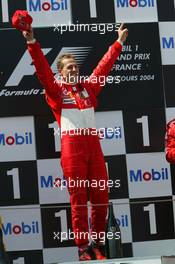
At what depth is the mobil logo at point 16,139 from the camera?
3.11 m

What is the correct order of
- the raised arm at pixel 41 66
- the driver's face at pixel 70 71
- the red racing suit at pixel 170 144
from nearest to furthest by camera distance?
the raised arm at pixel 41 66 < the driver's face at pixel 70 71 < the red racing suit at pixel 170 144

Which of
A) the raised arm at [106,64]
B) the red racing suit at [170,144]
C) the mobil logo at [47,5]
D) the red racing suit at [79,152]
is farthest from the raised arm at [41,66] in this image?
the red racing suit at [170,144]

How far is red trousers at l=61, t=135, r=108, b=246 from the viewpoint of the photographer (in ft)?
9.24

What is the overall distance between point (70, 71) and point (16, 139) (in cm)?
54

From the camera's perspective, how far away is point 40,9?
124 inches

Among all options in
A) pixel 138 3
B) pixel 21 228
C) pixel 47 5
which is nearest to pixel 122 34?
pixel 138 3

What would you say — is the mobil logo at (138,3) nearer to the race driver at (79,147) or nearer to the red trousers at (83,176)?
the race driver at (79,147)

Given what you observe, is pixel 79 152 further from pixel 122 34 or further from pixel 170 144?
pixel 122 34

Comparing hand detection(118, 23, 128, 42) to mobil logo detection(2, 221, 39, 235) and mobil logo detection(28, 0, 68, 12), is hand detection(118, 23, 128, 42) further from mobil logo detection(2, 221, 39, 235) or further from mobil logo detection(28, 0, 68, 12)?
mobil logo detection(2, 221, 39, 235)

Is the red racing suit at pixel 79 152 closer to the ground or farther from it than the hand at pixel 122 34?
closer to the ground

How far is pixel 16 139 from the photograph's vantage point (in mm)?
3115

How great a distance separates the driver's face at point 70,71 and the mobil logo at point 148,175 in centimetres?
68

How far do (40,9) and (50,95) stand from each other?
23.8 inches

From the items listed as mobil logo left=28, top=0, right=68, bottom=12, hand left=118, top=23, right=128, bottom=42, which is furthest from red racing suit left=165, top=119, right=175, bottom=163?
mobil logo left=28, top=0, right=68, bottom=12
